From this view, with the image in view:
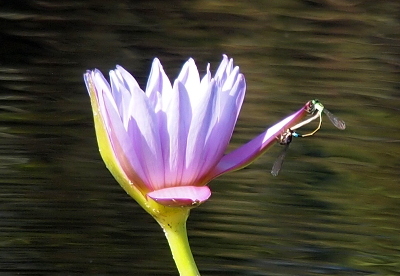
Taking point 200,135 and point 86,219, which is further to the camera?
point 86,219

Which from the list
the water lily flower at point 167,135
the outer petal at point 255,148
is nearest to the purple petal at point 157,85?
the water lily flower at point 167,135

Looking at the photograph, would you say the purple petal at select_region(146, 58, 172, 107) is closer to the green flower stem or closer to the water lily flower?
the water lily flower

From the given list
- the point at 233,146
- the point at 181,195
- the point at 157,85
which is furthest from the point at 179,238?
the point at 233,146

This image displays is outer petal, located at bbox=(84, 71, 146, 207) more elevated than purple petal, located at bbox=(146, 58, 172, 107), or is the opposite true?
purple petal, located at bbox=(146, 58, 172, 107)

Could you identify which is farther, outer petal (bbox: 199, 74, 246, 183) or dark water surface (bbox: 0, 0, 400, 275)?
dark water surface (bbox: 0, 0, 400, 275)

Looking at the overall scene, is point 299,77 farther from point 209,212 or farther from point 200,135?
point 200,135

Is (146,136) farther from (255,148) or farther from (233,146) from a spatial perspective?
(233,146)

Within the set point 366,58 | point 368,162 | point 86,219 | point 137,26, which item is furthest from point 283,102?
point 137,26

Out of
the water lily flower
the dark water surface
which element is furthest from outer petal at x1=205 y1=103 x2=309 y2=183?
the dark water surface
